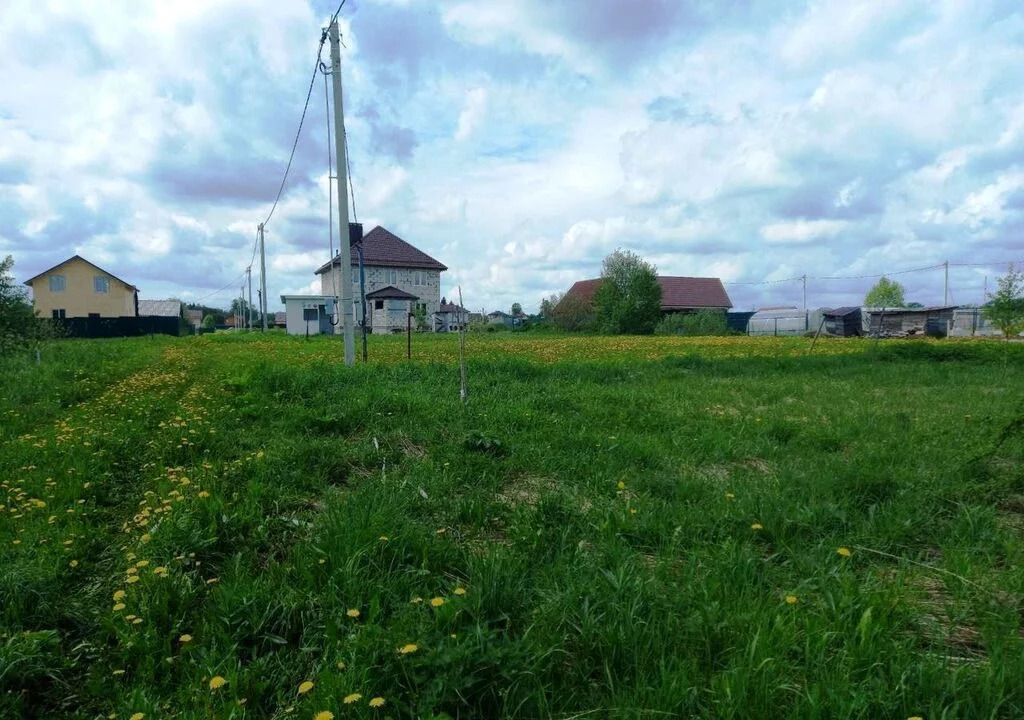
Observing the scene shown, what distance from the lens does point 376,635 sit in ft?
7.72

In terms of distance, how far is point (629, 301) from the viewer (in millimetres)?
44625

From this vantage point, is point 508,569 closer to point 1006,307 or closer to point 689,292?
point 1006,307

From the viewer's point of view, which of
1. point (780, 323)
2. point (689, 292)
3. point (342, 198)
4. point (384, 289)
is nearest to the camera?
point (342, 198)

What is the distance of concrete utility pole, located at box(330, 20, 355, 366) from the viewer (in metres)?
11.8

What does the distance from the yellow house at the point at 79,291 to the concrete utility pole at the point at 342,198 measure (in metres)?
52.9

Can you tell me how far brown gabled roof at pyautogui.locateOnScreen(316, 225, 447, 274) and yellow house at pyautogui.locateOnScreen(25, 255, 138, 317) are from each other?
19.4 meters

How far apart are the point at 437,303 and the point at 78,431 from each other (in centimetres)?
5011

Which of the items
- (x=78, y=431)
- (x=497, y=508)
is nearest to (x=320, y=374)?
(x=78, y=431)

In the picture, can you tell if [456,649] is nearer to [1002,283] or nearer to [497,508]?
[497,508]

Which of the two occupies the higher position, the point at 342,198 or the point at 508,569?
the point at 342,198

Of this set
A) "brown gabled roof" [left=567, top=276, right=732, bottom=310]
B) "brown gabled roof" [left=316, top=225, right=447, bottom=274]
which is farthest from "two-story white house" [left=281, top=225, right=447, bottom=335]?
"brown gabled roof" [left=567, top=276, right=732, bottom=310]

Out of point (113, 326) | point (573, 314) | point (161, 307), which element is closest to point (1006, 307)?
point (573, 314)

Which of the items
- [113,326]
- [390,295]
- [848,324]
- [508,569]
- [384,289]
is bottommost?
[508,569]

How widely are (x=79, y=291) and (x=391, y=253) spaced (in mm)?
28118
